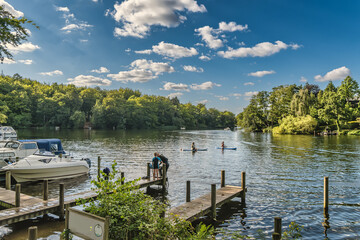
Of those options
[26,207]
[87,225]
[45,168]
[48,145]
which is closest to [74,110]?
[48,145]

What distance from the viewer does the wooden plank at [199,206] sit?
1139 cm

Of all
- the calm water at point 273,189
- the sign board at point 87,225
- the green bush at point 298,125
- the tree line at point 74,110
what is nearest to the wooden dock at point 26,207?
the calm water at point 273,189

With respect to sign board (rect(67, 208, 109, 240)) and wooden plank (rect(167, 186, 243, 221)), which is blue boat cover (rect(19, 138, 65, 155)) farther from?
sign board (rect(67, 208, 109, 240))

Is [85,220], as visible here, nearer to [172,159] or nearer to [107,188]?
[107,188]

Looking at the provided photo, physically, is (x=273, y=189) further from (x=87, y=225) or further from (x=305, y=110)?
(x=305, y=110)

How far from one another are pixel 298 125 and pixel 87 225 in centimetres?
8705

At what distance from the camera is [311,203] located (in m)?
15.6

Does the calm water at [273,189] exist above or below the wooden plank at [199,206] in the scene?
below

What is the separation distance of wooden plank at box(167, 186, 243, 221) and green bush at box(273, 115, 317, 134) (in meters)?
75.7

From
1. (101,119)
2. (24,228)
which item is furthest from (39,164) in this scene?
(101,119)

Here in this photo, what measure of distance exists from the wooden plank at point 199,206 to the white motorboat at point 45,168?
12323 mm

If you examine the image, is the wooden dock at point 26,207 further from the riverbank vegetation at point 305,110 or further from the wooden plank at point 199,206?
the riverbank vegetation at point 305,110

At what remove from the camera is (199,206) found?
492 inches

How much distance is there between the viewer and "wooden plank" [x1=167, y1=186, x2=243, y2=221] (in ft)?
37.4
